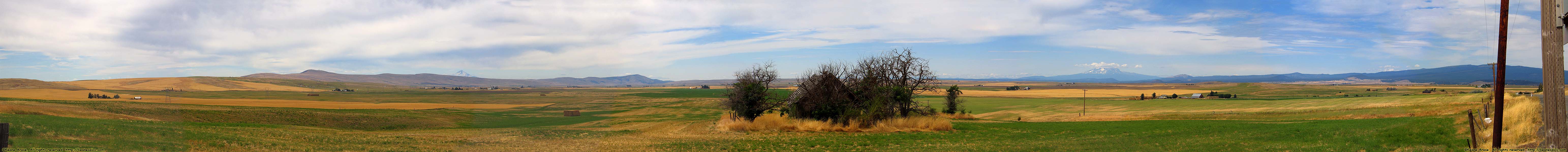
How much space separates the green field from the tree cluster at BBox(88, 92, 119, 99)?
50.0 ft

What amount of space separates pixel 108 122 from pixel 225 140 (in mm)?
7432

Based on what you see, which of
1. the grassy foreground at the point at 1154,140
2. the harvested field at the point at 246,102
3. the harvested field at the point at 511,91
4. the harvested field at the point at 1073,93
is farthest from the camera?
the harvested field at the point at 1073,93

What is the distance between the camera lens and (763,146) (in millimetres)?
17109

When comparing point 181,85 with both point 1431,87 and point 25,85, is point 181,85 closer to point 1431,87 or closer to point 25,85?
point 25,85

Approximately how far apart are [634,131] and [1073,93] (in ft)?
417

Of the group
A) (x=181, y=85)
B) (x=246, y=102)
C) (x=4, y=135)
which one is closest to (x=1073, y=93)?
(x=246, y=102)

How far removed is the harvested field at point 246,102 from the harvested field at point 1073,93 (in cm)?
8232

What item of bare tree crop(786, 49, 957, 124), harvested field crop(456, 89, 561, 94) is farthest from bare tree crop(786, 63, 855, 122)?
harvested field crop(456, 89, 561, 94)

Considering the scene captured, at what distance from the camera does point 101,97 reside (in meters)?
55.8

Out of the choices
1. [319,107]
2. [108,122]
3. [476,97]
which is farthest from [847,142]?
[319,107]

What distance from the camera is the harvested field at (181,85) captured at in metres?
77.6

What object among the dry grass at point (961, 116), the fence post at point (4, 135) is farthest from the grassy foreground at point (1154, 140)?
the dry grass at point (961, 116)

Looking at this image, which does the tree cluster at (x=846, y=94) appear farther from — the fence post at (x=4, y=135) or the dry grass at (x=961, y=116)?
the fence post at (x=4, y=135)

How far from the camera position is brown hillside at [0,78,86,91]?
44.2 metres
